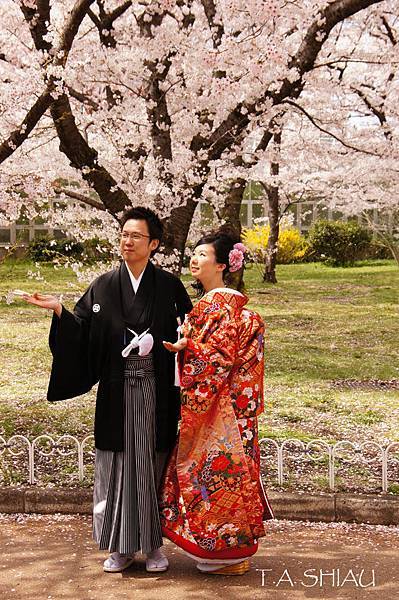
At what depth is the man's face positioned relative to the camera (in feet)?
12.5

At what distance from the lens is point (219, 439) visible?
3703mm

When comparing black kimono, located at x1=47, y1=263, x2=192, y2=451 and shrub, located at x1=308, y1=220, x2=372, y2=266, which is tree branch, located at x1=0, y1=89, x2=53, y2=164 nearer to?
black kimono, located at x1=47, y1=263, x2=192, y2=451

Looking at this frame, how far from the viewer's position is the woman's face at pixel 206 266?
3.82 m

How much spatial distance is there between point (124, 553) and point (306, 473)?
160 centimetres

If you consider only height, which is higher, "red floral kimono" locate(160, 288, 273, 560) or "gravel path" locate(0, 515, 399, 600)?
"red floral kimono" locate(160, 288, 273, 560)

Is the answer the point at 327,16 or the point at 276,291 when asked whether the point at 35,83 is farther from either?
the point at 276,291

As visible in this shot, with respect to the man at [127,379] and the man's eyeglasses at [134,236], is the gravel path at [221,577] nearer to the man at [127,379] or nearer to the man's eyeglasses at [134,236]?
the man at [127,379]

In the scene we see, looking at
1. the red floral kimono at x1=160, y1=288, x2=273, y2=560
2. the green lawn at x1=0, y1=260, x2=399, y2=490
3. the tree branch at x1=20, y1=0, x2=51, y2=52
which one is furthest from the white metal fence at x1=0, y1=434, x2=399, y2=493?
the tree branch at x1=20, y1=0, x2=51, y2=52

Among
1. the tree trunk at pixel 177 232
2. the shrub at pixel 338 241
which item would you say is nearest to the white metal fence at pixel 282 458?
the tree trunk at pixel 177 232

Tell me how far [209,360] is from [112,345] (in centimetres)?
42

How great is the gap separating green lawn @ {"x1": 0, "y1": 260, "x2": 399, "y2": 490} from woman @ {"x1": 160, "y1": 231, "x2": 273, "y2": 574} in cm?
224

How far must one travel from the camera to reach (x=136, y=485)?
3.72m

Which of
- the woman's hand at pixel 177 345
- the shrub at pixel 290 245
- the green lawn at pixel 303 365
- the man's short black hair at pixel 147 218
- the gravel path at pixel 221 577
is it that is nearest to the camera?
the gravel path at pixel 221 577

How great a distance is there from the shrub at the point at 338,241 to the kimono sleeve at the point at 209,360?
19559 millimetres
